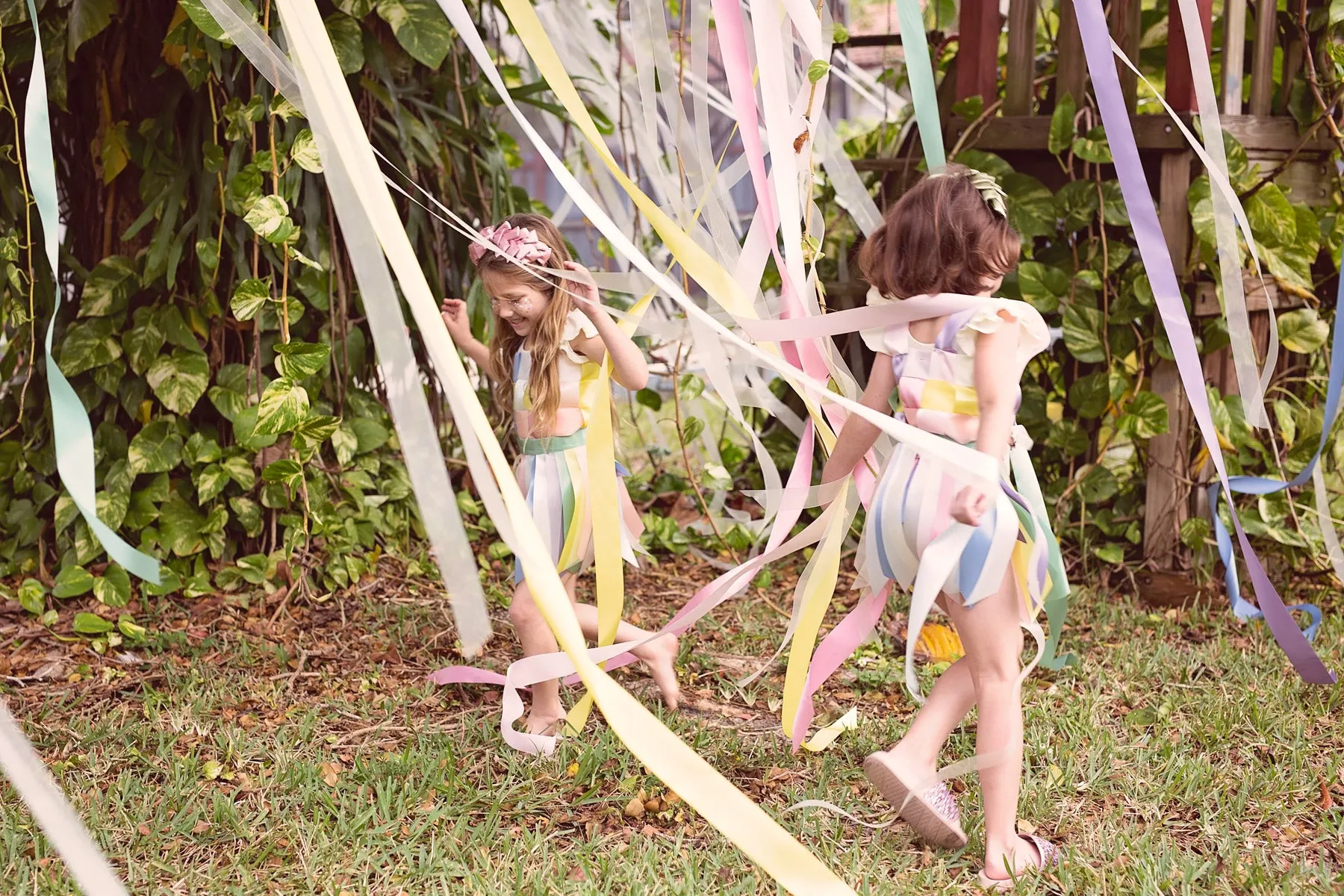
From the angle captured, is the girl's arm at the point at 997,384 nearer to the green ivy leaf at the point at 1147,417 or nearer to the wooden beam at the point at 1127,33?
the green ivy leaf at the point at 1147,417

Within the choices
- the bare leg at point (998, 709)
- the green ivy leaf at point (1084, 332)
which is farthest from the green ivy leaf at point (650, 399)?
the bare leg at point (998, 709)

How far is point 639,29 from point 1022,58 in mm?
1432

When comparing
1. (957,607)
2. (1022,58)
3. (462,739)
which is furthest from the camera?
(1022,58)

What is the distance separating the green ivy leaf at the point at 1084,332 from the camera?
10.2 feet

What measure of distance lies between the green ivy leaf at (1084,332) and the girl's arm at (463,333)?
4.84 ft

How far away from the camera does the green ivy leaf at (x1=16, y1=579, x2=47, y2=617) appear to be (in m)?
2.91

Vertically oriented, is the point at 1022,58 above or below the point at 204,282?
above

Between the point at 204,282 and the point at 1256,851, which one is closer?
the point at 1256,851

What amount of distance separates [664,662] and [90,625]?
1.33m

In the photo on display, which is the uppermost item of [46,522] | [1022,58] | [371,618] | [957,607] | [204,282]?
[1022,58]

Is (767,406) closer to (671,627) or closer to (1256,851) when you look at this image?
(671,627)

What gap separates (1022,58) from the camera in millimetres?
3211

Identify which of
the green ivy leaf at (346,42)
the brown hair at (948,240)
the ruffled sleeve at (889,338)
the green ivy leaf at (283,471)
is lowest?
the green ivy leaf at (283,471)

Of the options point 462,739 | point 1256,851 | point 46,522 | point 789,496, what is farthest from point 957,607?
point 46,522
